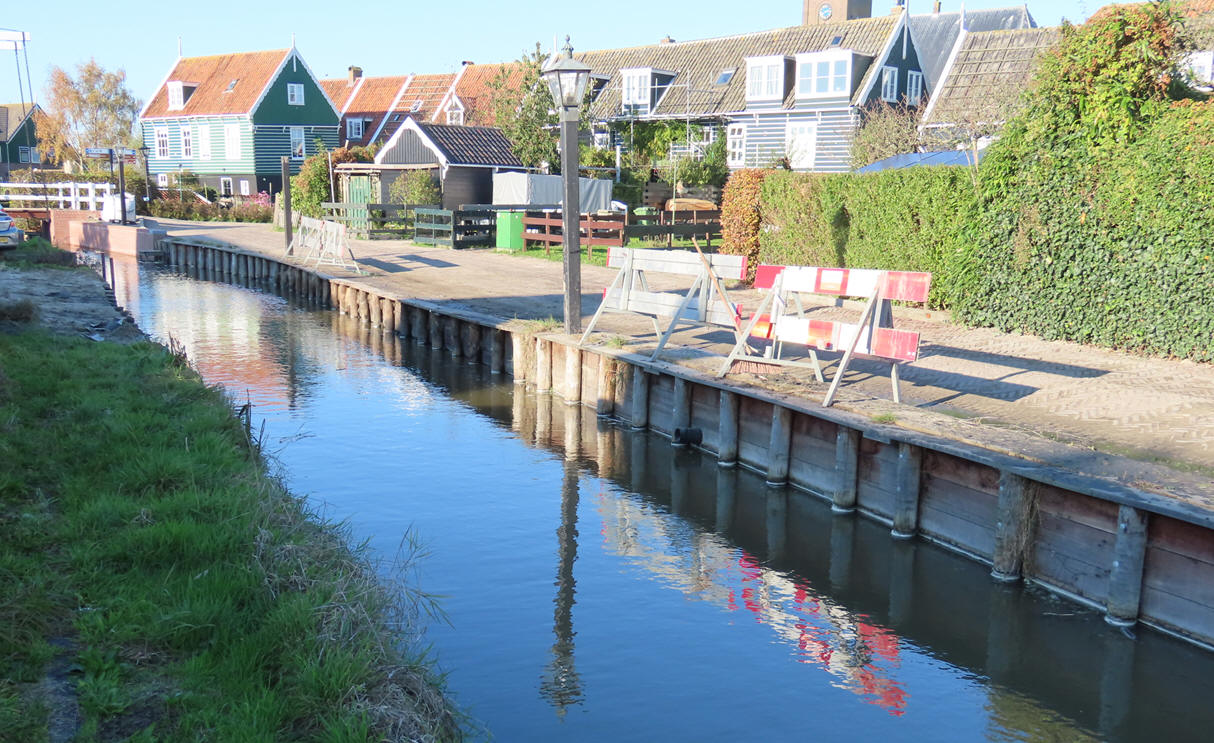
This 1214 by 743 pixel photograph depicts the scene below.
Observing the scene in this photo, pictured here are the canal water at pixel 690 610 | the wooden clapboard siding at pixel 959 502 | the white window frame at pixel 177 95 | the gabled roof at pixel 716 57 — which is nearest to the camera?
the canal water at pixel 690 610

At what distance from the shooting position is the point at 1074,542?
8141 mm

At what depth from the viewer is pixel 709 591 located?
8.58 m

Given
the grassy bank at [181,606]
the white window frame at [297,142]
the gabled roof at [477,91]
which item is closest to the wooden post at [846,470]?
the grassy bank at [181,606]

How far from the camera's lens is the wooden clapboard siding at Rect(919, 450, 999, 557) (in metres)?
8.91

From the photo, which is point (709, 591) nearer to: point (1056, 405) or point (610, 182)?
point (1056, 405)

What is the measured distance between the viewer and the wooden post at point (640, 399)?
13.4 metres

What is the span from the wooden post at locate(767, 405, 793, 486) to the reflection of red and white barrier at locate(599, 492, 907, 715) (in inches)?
57.6

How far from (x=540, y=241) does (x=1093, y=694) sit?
26579 millimetres

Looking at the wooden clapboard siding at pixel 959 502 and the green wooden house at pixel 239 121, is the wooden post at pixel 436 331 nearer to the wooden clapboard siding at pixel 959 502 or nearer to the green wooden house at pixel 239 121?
the wooden clapboard siding at pixel 959 502

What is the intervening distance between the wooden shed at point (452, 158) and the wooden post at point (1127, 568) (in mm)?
36348

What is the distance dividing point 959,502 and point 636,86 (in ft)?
142

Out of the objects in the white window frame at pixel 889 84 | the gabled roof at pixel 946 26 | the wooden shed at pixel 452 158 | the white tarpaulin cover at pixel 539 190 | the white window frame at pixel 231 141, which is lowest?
the white tarpaulin cover at pixel 539 190

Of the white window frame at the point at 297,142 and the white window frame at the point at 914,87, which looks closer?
the white window frame at the point at 914,87

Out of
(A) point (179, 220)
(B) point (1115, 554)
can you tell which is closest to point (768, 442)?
(B) point (1115, 554)
